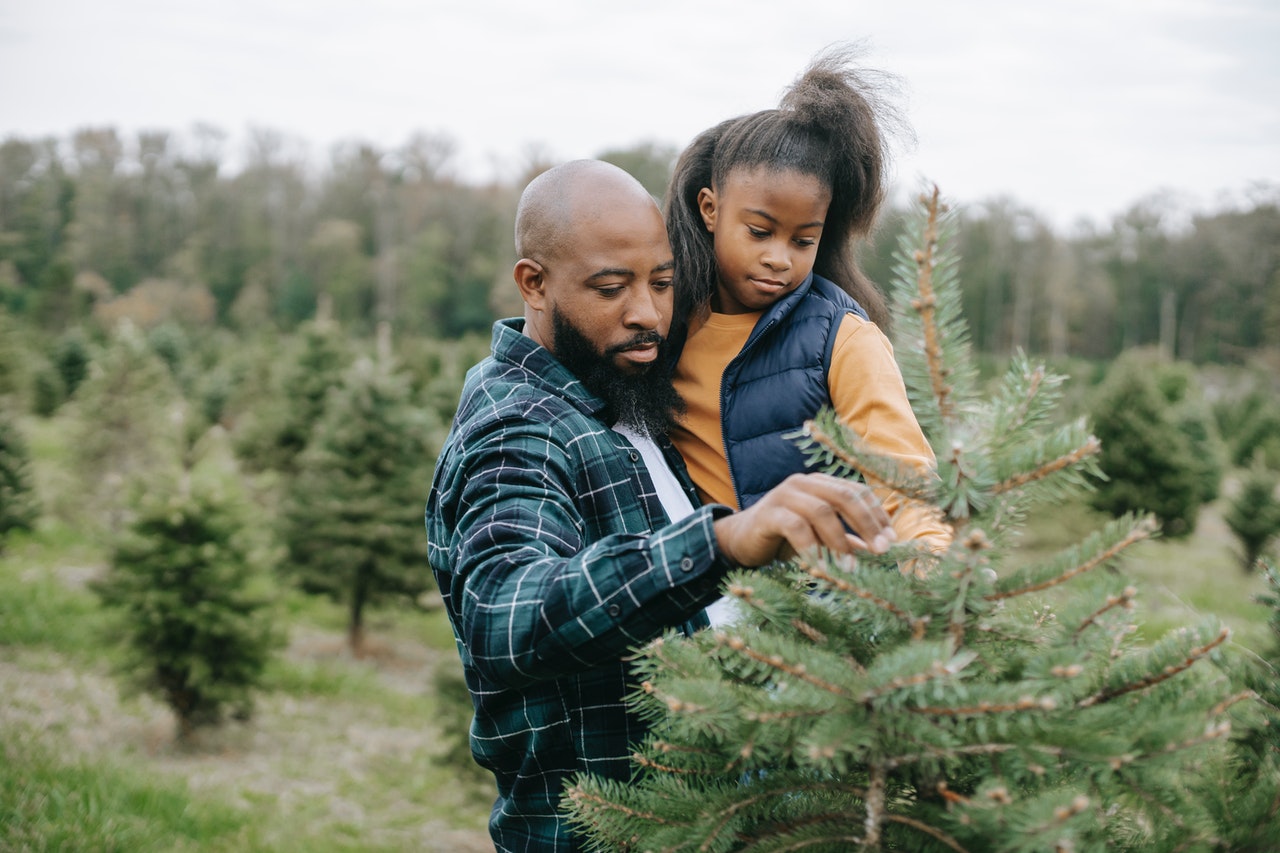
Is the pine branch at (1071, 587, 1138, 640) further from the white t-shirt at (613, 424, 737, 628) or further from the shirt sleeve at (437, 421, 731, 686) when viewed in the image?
the white t-shirt at (613, 424, 737, 628)

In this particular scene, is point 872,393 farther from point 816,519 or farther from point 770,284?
point 816,519

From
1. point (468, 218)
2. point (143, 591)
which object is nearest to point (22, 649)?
point (143, 591)

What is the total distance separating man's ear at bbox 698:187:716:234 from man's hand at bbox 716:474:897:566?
1.42 meters

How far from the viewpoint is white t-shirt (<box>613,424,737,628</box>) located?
80.2 inches

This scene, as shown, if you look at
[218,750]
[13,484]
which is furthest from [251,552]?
[13,484]

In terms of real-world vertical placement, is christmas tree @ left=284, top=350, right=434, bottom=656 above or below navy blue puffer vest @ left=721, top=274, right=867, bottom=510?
below

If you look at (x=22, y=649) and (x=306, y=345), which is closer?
(x=22, y=649)

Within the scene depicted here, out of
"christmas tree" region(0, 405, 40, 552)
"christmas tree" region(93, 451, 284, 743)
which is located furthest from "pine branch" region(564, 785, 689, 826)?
"christmas tree" region(0, 405, 40, 552)

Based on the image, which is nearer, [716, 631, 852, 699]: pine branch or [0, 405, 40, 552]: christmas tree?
[716, 631, 852, 699]: pine branch

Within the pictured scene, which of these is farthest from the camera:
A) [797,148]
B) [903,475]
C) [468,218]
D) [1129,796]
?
[468,218]

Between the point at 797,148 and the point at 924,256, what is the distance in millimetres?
1292

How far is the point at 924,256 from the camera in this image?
3.83 ft

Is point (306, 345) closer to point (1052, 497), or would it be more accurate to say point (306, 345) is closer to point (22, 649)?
point (22, 649)

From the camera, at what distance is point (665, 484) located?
2.12 m
